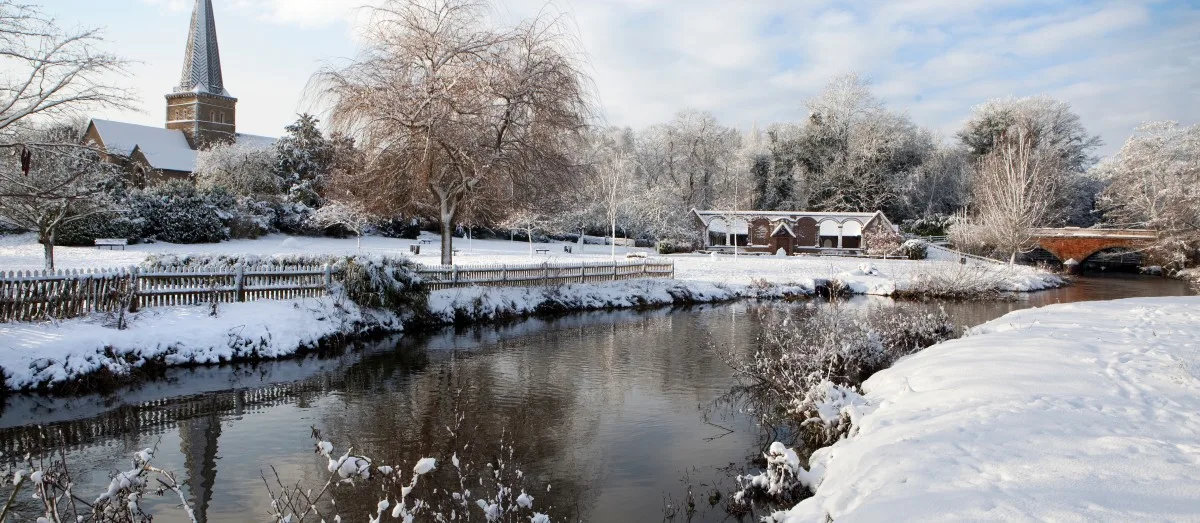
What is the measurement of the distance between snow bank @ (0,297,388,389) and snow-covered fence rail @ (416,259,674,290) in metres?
2.81

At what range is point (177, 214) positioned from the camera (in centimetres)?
3419

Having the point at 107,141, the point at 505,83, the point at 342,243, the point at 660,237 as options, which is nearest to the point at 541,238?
the point at 660,237

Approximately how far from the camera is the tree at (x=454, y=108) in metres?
19.6

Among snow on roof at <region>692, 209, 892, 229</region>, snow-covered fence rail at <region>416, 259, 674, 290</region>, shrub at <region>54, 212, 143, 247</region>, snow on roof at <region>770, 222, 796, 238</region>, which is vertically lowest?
snow-covered fence rail at <region>416, 259, 674, 290</region>

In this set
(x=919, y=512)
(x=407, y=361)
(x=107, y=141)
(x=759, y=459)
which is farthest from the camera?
(x=107, y=141)

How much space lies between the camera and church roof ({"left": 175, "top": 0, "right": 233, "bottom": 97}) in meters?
61.2

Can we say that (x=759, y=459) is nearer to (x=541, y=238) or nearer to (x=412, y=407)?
(x=412, y=407)

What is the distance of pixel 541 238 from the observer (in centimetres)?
5219

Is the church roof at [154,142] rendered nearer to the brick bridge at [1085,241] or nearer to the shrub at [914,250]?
the shrub at [914,250]

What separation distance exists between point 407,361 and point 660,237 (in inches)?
1519

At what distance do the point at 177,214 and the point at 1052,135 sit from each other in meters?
65.8

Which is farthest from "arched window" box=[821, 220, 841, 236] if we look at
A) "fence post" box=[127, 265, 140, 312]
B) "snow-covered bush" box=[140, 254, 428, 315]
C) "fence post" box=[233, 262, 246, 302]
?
"fence post" box=[127, 265, 140, 312]

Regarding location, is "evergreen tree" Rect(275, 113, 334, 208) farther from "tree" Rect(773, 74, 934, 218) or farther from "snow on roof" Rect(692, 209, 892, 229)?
"tree" Rect(773, 74, 934, 218)

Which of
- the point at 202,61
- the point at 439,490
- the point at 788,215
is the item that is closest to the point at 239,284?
the point at 439,490
